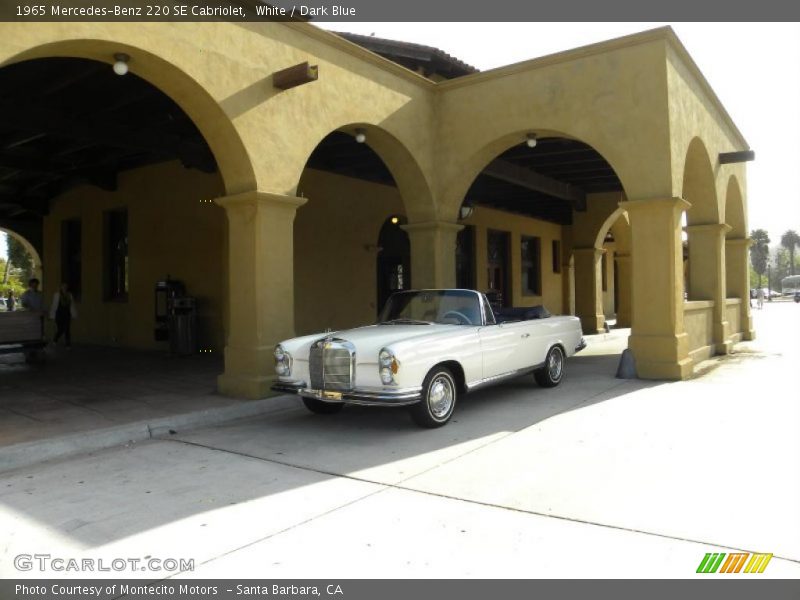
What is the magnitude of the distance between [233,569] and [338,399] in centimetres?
273

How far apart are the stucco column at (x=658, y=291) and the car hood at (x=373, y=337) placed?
12.6 ft

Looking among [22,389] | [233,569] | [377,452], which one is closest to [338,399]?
[377,452]

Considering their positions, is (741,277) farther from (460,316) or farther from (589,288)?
(460,316)

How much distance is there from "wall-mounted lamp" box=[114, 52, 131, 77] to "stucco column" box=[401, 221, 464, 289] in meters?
5.37

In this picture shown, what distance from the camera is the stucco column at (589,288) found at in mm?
17359

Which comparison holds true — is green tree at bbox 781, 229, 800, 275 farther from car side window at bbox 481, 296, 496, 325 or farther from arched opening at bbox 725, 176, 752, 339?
car side window at bbox 481, 296, 496, 325

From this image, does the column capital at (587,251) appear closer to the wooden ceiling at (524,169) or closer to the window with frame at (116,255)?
the wooden ceiling at (524,169)

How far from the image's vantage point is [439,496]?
4.06 m

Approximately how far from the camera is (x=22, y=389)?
27.0 ft

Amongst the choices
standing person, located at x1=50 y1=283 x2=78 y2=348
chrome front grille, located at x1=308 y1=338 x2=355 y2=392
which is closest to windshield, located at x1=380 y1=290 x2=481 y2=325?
chrome front grille, located at x1=308 y1=338 x2=355 y2=392

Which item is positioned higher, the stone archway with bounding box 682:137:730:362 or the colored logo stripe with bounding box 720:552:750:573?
the stone archway with bounding box 682:137:730:362

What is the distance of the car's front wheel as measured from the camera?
587 cm

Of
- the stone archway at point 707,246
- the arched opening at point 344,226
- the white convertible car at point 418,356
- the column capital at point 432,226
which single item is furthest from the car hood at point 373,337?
the stone archway at point 707,246

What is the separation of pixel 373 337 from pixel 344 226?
741 centimetres
